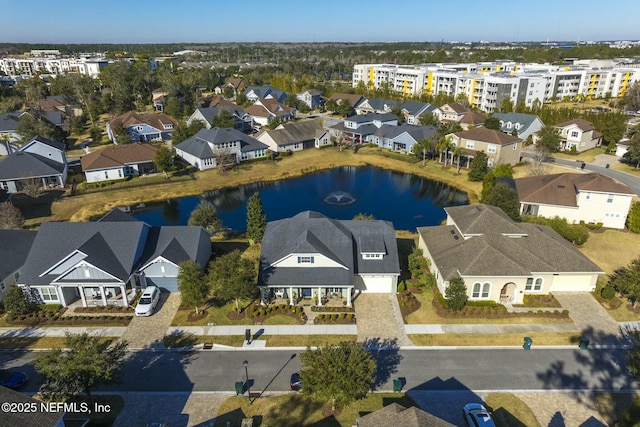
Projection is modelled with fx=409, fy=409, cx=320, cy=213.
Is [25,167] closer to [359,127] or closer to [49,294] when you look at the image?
[49,294]

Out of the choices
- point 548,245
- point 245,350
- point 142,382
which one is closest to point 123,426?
point 142,382

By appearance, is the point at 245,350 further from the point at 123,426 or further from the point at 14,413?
the point at 14,413

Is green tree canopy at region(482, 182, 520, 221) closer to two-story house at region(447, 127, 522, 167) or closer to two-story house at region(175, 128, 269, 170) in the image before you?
two-story house at region(447, 127, 522, 167)

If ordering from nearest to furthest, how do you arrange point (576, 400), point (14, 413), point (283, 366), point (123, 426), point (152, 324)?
1. point (14, 413)
2. point (123, 426)
3. point (576, 400)
4. point (283, 366)
5. point (152, 324)

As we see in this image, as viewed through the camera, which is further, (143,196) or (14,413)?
(143,196)

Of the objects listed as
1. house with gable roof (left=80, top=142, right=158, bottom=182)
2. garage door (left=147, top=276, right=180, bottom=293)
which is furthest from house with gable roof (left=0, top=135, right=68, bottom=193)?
garage door (left=147, top=276, right=180, bottom=293)
